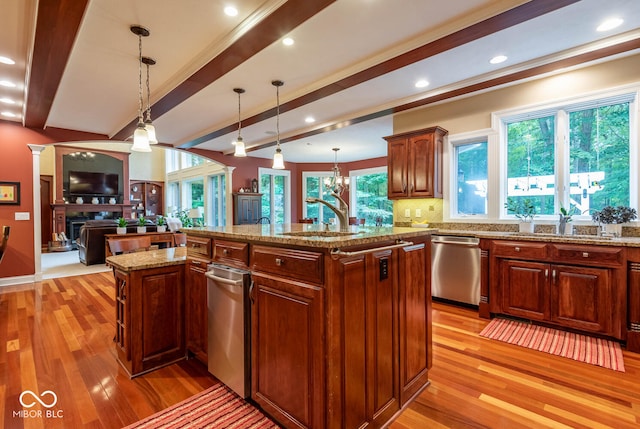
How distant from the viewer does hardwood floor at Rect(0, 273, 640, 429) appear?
1743mm

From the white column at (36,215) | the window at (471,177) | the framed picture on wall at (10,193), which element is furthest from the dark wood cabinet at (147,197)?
the window at (471,177)

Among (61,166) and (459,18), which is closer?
(459,18)

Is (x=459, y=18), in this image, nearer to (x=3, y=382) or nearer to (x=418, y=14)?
(x=418, y=14)

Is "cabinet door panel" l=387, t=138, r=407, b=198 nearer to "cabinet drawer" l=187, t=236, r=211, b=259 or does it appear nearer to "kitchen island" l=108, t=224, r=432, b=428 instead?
"kitchen island" l=108, t=224, r=432, b=428

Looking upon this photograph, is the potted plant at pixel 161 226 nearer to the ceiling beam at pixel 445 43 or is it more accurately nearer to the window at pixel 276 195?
the window at pixel 276 195

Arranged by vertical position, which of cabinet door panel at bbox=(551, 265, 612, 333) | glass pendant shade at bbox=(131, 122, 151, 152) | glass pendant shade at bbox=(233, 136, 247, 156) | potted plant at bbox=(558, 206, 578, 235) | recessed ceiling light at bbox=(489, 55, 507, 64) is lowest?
cabinet door panel at bbox=(551, 265, 612, 333)

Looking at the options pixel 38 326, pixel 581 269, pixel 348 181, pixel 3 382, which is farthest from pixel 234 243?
pixel 348 181

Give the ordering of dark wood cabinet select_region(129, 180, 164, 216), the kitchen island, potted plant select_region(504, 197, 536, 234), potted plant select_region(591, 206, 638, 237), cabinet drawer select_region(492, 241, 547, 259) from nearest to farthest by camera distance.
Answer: the kitchen island → potted plant select_region(591, 206, 638, 237) → cabinet drawer select_region(492, 241, 547, 259) → potted plant select_region(504, 197, 536, 234) → dark wood cabinet select_region(129, 180, 164, 216)

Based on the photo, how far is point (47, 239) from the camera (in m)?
9.46

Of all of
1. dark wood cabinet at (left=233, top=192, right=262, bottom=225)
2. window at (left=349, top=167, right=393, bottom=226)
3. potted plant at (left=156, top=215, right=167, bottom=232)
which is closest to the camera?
potted plant at (left=156, top=215, right=167, bottom=232)

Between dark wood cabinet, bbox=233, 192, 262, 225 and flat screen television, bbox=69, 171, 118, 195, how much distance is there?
18.2ft

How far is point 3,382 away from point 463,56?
4.59m

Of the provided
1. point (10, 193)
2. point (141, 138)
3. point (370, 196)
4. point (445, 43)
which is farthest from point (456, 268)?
point (10, 193)

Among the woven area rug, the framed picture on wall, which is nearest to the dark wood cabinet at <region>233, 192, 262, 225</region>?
the framed picture on wall
